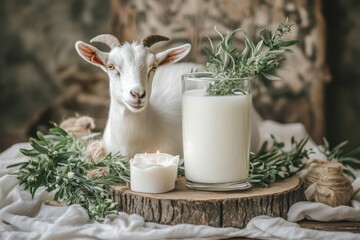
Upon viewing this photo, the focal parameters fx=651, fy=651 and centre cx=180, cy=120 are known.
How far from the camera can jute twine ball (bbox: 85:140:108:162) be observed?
1.77m

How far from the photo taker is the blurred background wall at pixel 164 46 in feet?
10.8

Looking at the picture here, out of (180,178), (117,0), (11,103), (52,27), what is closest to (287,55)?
(117,0)

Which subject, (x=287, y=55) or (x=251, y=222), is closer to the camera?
(x=251, y=222)

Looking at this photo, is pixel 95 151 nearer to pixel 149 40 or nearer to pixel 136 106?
pixel 136 106

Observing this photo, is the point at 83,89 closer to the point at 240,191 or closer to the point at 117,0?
the point at 117,0

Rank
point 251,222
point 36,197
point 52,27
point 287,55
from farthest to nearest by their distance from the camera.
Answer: point 52,27 < point 287,55 < point 36,197 < point 251,222

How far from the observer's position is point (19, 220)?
4.93 feet

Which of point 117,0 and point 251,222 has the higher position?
point 117,0

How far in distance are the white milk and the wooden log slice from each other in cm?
5

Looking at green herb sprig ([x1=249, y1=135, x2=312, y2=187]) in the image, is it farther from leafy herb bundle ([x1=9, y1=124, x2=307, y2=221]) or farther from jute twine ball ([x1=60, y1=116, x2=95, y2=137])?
jute twine ball ([x1=60, y1=116, x2=95, y2=137])

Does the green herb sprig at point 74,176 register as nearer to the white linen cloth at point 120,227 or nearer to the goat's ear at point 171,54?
the white linen cloth at point 120,227

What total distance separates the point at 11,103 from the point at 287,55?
152cm

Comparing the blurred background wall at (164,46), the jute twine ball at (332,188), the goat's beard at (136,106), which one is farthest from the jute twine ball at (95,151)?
the blurred background wall at (164,46)

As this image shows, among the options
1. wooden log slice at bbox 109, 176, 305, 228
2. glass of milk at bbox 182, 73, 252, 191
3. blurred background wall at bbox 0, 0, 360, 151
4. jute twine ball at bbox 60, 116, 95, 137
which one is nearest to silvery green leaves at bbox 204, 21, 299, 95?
glass of milk at bbox 182, 73, 252, 191
